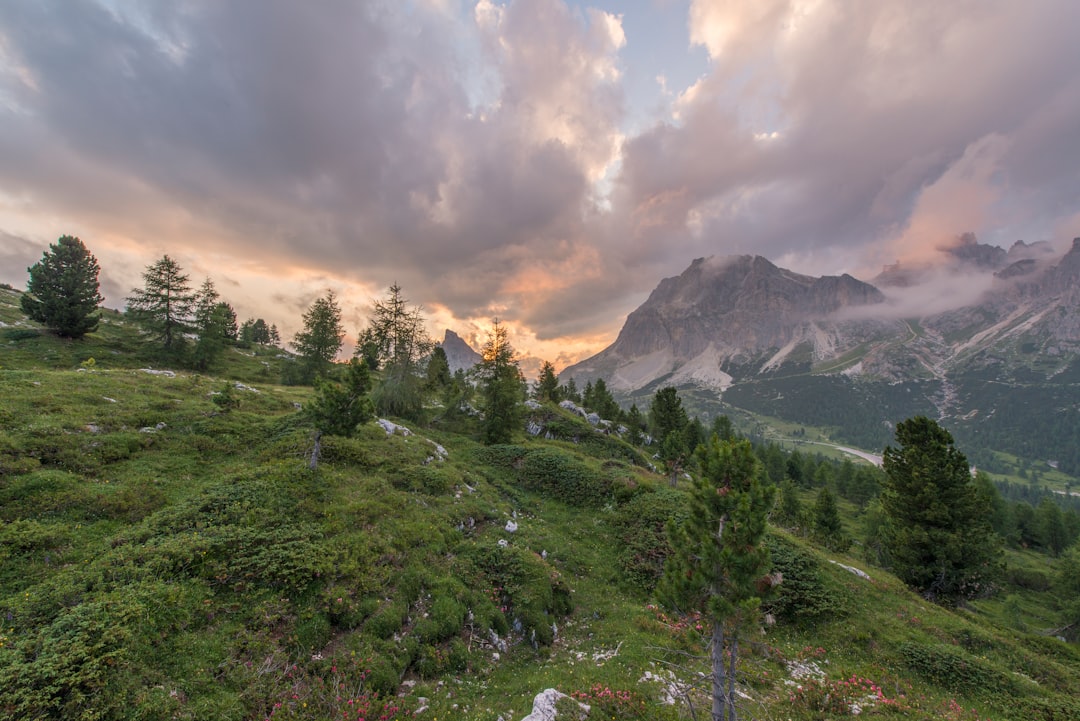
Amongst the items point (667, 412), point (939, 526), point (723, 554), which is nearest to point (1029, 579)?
point (939, 526)

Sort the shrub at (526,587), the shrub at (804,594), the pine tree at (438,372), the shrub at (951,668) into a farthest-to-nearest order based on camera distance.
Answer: the pine tree at (438,372)
the shrub at (804,594)
the shrub at (526,587)
the shrub at (951,668)

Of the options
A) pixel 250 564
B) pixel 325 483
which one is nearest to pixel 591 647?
pixel 250 564

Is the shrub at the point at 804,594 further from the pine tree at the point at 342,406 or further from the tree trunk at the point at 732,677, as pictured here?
the pine tree at the point at 342,406

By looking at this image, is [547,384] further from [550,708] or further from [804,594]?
[550,708]

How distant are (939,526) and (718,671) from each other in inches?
1176

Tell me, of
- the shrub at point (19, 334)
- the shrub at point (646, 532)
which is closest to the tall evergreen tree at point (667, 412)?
the shrub at point (646, 532)

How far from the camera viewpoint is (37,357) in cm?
3656

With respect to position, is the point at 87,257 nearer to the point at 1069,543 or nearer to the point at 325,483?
the point at 325,483

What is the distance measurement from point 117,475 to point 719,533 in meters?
26.4

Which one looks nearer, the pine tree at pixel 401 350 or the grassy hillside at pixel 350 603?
the grassy hillside at pixel 350 603

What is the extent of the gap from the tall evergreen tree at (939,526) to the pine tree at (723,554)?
25585 mm

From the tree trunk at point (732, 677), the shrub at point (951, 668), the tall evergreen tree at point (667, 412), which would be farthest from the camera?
the tall evergreen tree at point (667, 412)

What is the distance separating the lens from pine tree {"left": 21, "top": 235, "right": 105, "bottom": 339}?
A: 134ft

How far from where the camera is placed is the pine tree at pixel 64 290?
4075 centimetres
